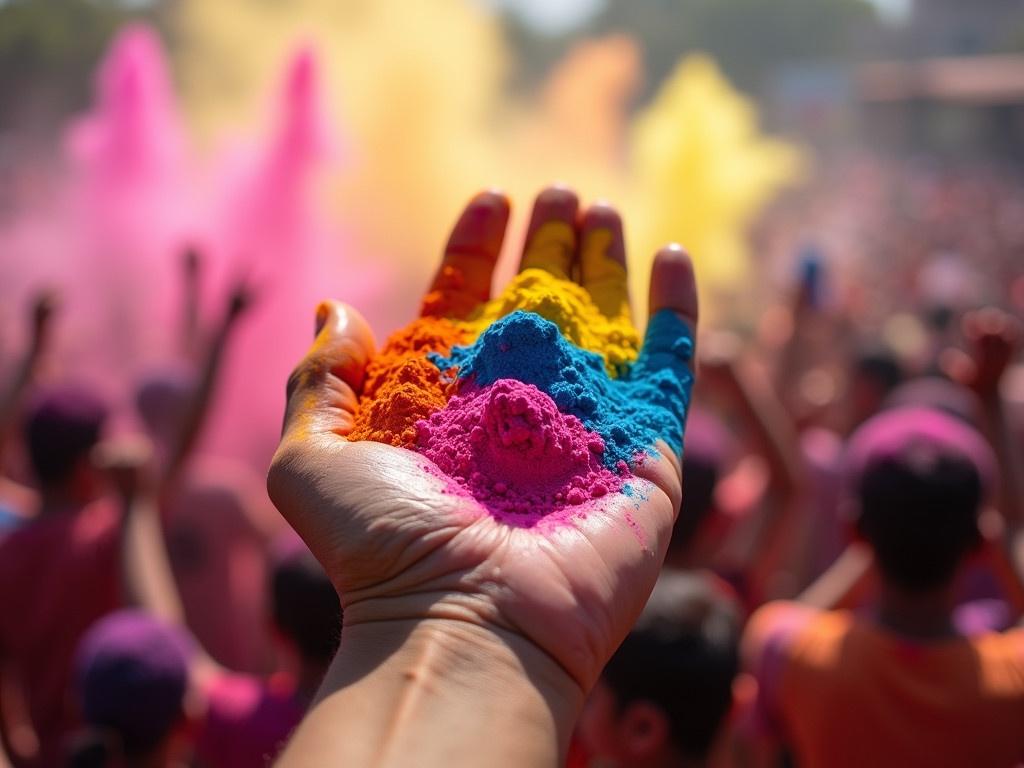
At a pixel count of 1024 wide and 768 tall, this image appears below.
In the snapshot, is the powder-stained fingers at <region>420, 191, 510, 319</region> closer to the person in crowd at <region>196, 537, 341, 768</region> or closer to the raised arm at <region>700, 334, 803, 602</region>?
the person in crowd at <region>196, 537, 341, 768</region>

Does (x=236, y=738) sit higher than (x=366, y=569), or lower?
lower

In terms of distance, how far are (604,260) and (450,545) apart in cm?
73

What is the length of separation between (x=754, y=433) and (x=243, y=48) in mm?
6520

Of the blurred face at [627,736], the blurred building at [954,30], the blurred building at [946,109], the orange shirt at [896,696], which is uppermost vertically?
the blurred building at [954,30]

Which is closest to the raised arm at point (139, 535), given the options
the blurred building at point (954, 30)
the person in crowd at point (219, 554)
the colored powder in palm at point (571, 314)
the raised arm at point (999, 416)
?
the person in crowd at point (219, 554)

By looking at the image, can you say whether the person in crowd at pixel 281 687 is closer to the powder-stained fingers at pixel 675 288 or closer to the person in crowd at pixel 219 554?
the person in crowd at pixel 219 554

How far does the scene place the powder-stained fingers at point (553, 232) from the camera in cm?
165

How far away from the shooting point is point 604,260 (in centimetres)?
167

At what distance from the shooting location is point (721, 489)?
3260 millimetres

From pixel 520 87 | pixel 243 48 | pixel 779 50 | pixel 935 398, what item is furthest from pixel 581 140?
pixel 779 50

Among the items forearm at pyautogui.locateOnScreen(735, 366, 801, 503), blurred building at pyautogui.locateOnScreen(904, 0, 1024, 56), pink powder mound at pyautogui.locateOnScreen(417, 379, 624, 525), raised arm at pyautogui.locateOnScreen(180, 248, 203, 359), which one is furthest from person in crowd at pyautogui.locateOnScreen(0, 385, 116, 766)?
blurred building at pyautogui.locateOnScreen(904, 0, 1024, 56)

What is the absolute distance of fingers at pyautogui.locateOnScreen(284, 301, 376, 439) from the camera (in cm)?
133

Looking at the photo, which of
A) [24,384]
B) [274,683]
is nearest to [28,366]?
[24,384]

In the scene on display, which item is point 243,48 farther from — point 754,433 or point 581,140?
point 754,433
